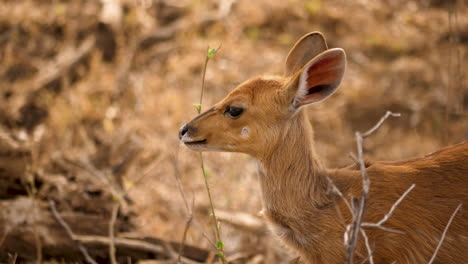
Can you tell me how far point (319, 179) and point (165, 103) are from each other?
12.3 ft

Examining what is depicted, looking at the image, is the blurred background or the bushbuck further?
the blurred background

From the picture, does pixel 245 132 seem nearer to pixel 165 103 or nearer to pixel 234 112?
pixel 234 112

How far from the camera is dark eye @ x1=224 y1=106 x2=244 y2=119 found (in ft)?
10.7

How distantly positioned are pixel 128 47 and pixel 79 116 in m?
1.52

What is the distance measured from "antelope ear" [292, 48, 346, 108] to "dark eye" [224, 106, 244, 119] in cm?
30

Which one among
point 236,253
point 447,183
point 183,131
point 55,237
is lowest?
point 236,253

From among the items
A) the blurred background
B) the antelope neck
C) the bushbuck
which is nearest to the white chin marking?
the bushbuck

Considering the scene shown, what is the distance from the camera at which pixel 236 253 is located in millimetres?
4613

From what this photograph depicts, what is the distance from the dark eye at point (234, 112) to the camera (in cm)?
326

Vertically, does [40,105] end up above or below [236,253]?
above

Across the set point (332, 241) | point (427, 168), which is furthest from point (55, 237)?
point (427, 168)

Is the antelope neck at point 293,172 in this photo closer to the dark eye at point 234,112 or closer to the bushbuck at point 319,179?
the bushbuck at point 319,179

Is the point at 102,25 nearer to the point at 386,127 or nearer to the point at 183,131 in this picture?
the point at 386,127

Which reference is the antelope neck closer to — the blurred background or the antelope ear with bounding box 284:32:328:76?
the antelope ear with bounding box 284:32:328:76
